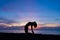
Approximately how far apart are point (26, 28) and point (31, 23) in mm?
496

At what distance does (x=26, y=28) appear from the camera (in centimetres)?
1095

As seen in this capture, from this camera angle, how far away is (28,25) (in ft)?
36.1

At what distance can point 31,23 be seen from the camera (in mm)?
11039
